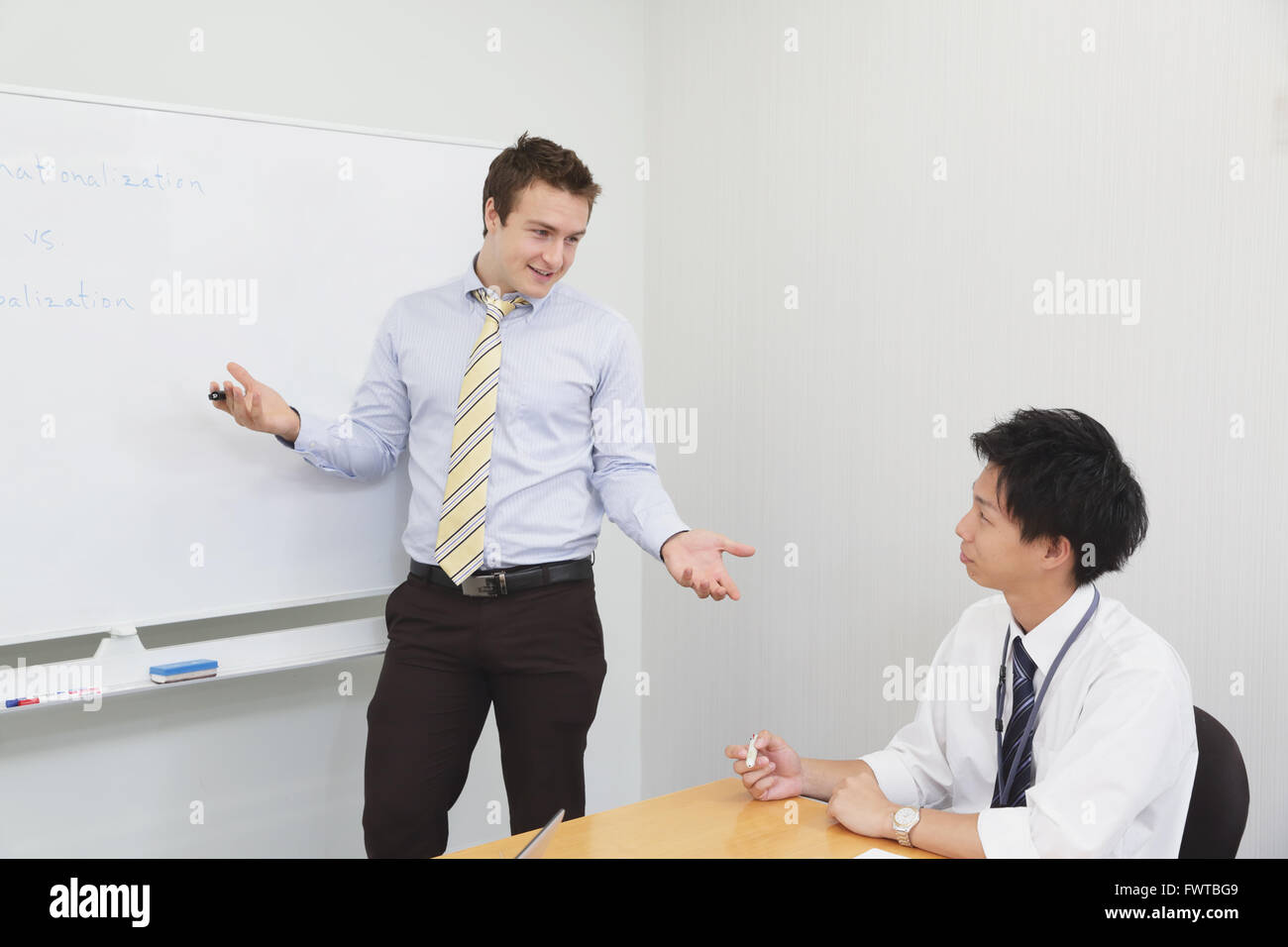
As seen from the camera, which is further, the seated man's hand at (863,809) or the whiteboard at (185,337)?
the whiteboard at (185,337)

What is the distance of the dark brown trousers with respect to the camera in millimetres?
2002

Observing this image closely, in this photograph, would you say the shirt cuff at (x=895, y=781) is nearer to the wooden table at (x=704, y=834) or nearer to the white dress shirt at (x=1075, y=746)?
the white dress shirt at (x=1075, y=746)

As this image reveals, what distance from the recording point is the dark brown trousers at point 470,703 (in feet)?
6.57

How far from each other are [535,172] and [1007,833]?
1.39m

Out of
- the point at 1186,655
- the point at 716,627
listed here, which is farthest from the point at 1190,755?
the point at 716,627

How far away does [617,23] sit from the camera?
9.89ft

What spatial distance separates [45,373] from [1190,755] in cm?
195

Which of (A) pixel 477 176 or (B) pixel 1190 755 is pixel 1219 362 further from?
(A) pixel 477 176

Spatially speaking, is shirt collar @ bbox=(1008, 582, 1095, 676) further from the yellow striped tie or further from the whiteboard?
the whiteboard

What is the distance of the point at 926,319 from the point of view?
7.86 ft

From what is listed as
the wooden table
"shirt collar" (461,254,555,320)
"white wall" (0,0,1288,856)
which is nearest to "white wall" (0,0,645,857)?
"white wall" (0,0,1288,856)

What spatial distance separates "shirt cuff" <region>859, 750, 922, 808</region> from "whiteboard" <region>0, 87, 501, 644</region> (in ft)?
3.85

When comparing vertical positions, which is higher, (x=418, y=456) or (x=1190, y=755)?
(x=418, y=456)

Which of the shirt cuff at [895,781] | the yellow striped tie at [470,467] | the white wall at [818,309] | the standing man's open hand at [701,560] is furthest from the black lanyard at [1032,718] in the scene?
the yellow striped tie at [470,467]
